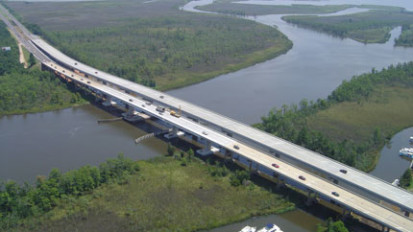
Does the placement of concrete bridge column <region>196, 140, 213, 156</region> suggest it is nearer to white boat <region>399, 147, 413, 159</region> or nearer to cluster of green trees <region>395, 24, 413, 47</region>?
white boat <region>399, 147, 413, 159</region>

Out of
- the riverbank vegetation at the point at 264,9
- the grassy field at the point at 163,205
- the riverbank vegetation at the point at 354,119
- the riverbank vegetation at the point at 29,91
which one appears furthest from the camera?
the riverbank vegetation at the point at 264,9

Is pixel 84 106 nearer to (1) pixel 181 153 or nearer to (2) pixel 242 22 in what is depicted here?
(1) pixel 181 153

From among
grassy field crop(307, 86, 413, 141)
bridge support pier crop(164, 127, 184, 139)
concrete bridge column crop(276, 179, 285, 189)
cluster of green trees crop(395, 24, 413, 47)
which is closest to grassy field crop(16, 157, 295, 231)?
concrete bridge column crop(276, 179, 285, 189)

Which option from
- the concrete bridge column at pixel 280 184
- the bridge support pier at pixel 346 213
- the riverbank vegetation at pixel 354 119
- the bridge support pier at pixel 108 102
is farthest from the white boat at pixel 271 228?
the bridge support pier at pixel 108 102

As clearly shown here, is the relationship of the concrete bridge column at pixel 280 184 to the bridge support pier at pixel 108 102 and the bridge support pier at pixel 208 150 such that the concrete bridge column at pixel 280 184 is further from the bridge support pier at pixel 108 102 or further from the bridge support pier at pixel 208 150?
the bridge support pier at pixel 108 102

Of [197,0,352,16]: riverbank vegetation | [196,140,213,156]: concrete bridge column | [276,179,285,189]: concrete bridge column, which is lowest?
[276,179,285,189]: concrete bridge column

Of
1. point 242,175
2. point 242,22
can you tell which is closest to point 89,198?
point 242,175
